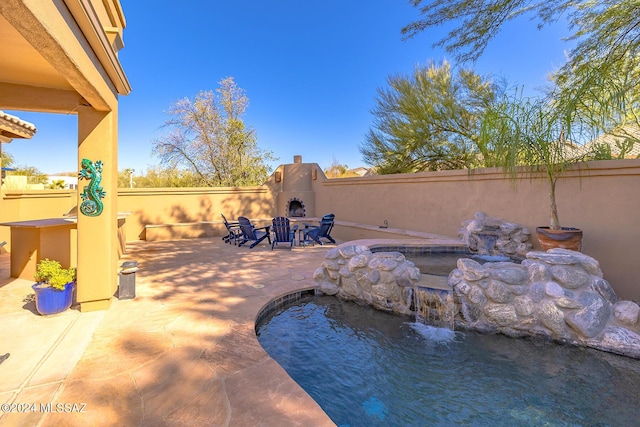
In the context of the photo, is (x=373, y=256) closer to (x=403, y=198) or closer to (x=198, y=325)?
(x=198, y=325)

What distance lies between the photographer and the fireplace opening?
13.5 m

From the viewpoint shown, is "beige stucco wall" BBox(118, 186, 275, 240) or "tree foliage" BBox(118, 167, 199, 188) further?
"tree foliage" BBox(118, 167, 199, 188)

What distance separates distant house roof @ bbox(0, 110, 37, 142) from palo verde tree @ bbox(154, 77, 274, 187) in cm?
1023

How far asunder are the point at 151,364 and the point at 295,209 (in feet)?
36.8

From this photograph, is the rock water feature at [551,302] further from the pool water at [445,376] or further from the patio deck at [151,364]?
the patio deck at [151,364]

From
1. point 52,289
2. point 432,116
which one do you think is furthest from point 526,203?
point 52,289

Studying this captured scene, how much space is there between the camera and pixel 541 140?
17.2 feet

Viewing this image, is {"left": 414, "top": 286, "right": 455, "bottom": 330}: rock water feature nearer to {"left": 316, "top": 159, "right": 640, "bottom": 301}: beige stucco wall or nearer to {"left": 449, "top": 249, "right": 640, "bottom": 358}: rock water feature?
{"left": 449, "top": 249, "right": 640, "bottom": 358}: rock water feature

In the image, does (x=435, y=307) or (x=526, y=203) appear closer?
(x=435, y=307)

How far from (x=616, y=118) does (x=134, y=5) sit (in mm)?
13613

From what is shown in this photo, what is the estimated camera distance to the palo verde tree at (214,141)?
16734 mm

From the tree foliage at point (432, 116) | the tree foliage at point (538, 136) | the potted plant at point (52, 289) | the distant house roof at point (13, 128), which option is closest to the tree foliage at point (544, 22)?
the tree foliage at point (538, 136)

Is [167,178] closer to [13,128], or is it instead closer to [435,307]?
[13,128]

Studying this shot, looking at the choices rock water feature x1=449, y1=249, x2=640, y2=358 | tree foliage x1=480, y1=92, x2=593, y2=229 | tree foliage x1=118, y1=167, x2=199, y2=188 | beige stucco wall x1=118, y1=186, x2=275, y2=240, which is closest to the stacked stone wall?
rock water feature x1=449, y1=249, x2=640, y2=358
